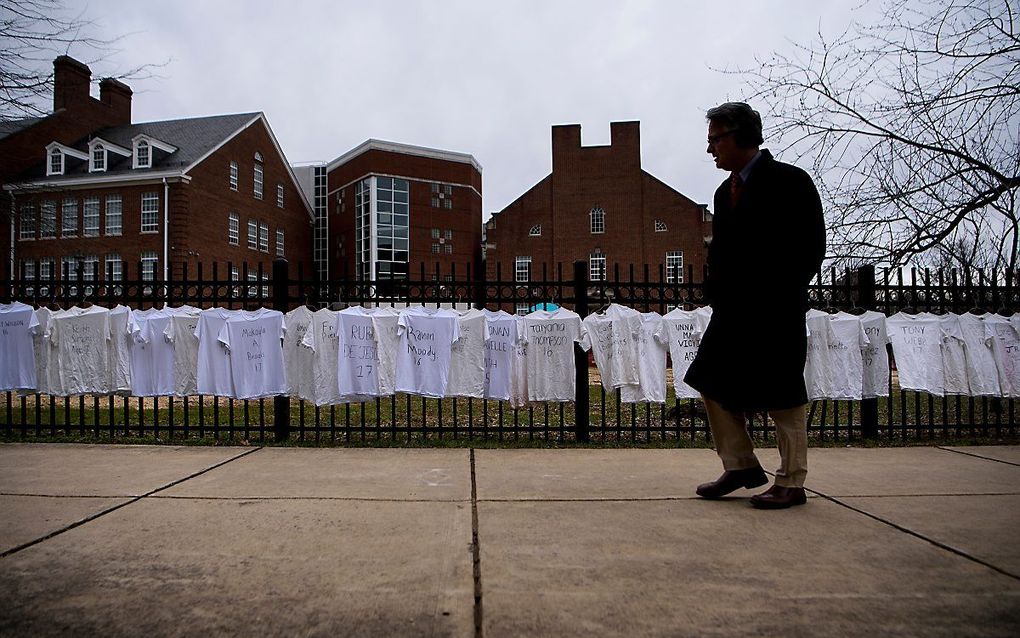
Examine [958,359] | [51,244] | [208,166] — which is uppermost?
[208,166]

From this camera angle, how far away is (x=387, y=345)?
6.17 metres

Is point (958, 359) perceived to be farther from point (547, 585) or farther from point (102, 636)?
point (102, 636)

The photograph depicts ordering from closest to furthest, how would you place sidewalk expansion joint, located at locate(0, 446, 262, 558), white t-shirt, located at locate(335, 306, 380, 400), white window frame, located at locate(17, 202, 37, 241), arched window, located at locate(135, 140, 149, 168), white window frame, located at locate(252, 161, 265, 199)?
sidewalk expansion joint, located at locate(0, 446, 262, 558)
white t-shirt, located at locate(335, 306, 380, 400)
white window frame, located at locate(17, 202, 37, 241)
arched window, located at locate(135, 140, 149, 168)
white window frame, located at locate(252, 161, 265, 199)

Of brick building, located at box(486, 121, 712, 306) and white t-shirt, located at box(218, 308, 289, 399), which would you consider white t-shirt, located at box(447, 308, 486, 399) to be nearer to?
white t-shirt, located at box(218, 308, 289, 399)

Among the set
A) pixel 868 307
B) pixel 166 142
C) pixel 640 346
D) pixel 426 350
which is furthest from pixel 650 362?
pixel 166 142

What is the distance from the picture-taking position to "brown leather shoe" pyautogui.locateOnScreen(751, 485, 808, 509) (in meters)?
3.66

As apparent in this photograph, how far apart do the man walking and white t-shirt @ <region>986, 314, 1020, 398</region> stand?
15.4 feet

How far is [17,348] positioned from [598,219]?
135 ft

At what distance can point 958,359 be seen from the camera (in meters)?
6.71

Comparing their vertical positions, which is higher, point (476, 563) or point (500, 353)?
point (500, 353)

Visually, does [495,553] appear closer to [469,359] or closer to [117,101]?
[469,359]

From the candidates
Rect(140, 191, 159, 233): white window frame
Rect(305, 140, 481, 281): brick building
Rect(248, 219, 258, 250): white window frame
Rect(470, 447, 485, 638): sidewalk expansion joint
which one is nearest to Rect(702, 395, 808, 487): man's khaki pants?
Rect(470, 447, 485, 638): sidewalk expansion joint

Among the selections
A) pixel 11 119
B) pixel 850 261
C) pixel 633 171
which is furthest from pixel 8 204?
pixel 633 171

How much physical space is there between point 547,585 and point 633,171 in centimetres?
4437
